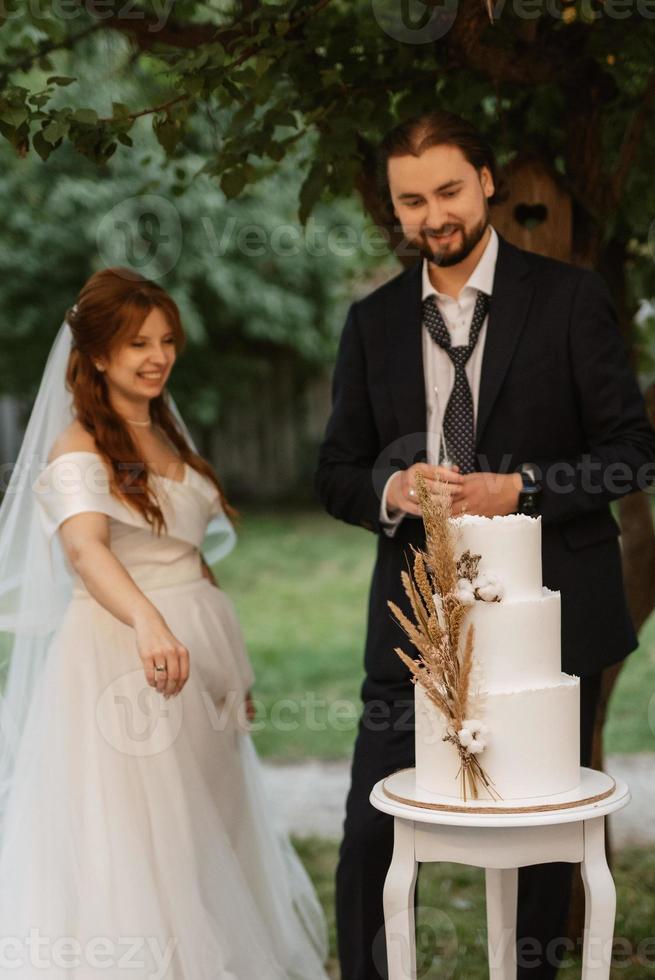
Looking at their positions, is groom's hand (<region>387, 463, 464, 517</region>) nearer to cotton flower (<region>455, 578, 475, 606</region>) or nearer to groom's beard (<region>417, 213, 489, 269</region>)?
cotton flower (<region>455, 578, 475, 606</region>)

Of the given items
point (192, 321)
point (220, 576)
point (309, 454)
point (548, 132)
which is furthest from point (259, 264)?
point (548, 132)

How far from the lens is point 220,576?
12.8 m

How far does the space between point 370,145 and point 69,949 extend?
97.8 inches

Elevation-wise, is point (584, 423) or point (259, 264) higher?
point (259, 264)

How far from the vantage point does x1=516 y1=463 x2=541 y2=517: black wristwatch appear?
3252mm

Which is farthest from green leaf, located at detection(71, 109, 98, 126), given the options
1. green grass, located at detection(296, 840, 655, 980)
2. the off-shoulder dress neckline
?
green grass, located at detection(296, 840, 655, 980)

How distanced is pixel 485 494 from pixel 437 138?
0.89 m

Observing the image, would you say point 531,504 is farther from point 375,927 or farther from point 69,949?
point 69,949

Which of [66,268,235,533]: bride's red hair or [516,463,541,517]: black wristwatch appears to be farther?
[66,268,235,533]: bride's red hair

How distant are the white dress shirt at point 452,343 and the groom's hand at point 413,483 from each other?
0.16 meters

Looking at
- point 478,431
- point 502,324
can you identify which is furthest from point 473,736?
point 502,324

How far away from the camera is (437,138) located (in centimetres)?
338

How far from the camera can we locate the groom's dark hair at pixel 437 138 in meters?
3.38

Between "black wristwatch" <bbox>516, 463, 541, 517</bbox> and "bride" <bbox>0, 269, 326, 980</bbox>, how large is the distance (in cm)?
91
